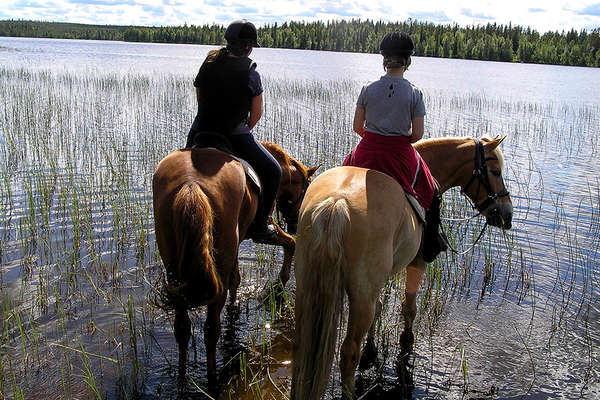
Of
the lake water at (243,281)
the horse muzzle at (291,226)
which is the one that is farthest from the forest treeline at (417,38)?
the horse muzzle at (291,226)

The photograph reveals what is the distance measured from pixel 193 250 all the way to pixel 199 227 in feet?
0.55

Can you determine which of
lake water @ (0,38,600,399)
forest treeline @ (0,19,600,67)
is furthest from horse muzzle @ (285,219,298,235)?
forest treeline @ (0,19,600,67)

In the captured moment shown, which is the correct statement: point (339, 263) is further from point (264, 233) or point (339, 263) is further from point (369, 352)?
point (264, 233)

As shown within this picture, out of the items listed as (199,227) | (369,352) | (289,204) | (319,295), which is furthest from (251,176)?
(289,204)

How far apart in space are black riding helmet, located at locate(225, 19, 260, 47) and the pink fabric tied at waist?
1.50 metres

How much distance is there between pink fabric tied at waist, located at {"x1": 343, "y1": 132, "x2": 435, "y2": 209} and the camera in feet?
13.7

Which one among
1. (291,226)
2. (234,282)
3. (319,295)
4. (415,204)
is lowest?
(234,282)

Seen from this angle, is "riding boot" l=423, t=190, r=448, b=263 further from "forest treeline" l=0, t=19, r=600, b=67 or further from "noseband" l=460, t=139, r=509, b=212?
"forest treeline" l=0, t=19, r=600, b=67

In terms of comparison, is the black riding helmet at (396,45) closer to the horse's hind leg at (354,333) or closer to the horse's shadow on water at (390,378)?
the horse's hind leg at (354,333)

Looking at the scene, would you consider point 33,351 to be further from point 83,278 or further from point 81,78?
point 81,78

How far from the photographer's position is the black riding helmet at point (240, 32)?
480 centimetres

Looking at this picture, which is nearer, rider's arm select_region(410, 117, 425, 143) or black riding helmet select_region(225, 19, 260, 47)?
rider's arm select_region(410, 117, 425, 143)

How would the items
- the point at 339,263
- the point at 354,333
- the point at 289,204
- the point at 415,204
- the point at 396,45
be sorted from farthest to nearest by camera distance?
1. the point at 289,204
2. the point at 396,45
3. the point at 415,204
4. the point at 354,333
5. the point at 339,263

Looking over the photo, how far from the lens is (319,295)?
337 cm
